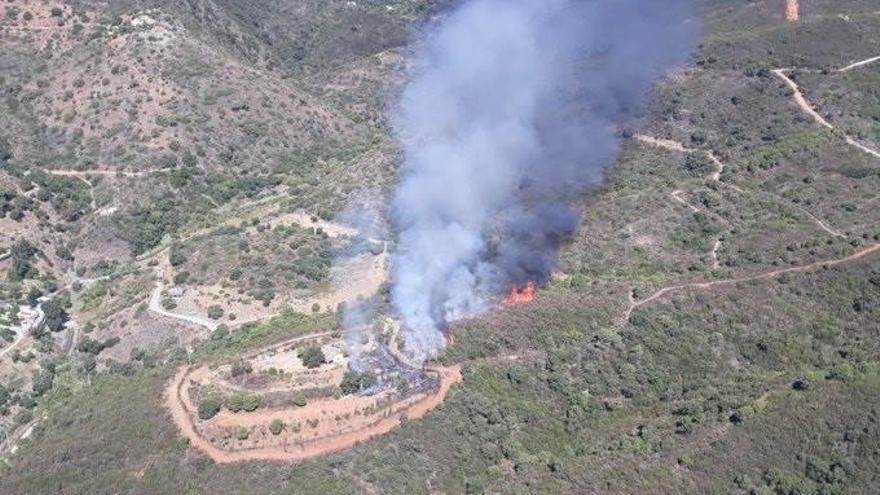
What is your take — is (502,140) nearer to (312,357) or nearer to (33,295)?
(312,357)

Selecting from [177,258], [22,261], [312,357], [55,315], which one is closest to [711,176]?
[312,357]

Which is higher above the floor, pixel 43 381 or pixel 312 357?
pixel 312 357

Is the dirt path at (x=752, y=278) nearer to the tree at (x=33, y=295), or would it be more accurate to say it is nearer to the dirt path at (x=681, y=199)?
the dirt path at (x=681, y=199)

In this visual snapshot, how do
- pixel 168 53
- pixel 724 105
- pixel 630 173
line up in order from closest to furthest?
pixel 630 173, pixel 724 105, pixel 168 53

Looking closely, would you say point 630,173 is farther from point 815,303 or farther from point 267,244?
point 267,244

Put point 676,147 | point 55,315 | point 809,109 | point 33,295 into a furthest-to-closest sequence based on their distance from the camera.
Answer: point 809,109, point 676,147, point 33,295, point 55,315

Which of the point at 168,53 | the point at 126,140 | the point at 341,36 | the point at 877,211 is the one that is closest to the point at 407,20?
the point at 341,36
